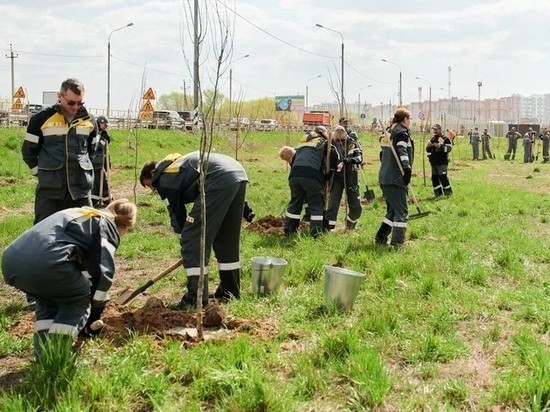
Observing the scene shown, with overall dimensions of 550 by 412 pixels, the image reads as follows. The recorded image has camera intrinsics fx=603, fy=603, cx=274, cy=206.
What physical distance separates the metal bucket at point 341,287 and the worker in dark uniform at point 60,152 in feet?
8.14

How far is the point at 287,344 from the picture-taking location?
453 centimetres

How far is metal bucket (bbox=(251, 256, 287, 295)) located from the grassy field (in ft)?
0.42

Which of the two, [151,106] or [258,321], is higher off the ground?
[151,106]

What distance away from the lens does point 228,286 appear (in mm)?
5895

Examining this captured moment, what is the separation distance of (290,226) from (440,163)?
22.9ft

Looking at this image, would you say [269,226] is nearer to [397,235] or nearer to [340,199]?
[340,199]

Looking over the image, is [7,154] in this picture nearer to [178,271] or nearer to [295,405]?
[178,271]

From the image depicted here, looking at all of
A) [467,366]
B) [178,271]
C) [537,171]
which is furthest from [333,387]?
[537,171]

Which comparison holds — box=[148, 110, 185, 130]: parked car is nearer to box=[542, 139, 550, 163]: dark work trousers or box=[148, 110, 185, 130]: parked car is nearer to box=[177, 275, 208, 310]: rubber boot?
box=[542, 139, 550, 163]: dark work trousers

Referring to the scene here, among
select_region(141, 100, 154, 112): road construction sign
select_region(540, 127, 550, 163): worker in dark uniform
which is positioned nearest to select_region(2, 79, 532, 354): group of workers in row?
select_region(141, 100, 154, 112): road construction sign

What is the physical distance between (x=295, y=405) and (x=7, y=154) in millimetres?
20178

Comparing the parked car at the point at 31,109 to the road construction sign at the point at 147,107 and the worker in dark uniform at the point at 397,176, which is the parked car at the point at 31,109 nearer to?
the road construction sign at the point at 147,107

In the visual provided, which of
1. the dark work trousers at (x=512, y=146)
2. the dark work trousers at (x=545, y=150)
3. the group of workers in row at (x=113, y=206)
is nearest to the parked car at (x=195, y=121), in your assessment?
the group of workers in row at (x=113, y=206)

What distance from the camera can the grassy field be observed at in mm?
3582
